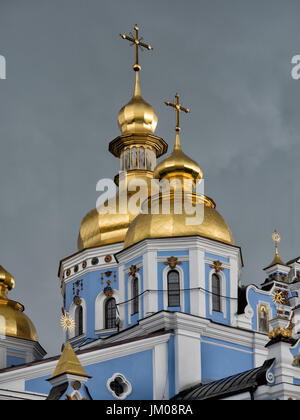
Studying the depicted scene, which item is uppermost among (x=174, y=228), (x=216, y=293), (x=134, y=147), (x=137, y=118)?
(x=137, y=118)

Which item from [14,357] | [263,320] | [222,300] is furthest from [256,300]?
[14,357]

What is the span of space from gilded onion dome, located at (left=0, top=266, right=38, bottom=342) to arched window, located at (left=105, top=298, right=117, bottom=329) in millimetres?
3026

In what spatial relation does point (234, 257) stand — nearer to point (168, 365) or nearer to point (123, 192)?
point (168, 365)

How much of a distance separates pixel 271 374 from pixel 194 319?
13.7 feet

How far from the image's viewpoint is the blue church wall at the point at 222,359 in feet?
93.1

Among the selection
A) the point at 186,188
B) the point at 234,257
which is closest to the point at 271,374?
the point at 234,257

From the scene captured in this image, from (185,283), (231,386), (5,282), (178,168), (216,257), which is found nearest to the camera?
(231,386)

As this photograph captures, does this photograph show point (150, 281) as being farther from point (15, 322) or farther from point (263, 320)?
point (15, 322)

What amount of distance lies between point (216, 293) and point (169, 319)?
79.1 inches

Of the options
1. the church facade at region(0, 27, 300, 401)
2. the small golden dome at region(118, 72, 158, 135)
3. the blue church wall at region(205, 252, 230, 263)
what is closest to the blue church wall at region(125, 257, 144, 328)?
the church facade at region(0, 27, 300, 401)

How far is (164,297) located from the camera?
29203mm

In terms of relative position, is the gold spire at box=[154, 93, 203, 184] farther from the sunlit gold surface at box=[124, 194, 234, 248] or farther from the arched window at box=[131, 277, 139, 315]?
the arched window at box=[131, 277, 139, 315]

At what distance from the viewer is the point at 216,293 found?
97.5 feet
